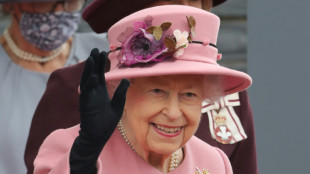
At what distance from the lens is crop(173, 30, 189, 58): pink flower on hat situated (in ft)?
9.89

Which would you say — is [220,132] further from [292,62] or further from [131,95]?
[131,95]

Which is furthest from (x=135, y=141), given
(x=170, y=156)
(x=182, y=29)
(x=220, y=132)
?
(x=220, y=132)

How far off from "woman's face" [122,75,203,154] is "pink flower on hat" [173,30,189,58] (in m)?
0.07

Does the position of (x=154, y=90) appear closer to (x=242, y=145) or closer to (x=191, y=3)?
(x=191, y=3)

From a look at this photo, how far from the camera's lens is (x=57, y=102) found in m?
3.99

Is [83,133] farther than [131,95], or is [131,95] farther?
[131,95]

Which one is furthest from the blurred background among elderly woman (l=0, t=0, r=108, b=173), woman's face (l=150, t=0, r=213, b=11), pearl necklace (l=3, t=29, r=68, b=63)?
pearl necklace (l=3, t=29, r=68, b=63)

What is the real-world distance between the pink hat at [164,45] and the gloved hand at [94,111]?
0.19 metres

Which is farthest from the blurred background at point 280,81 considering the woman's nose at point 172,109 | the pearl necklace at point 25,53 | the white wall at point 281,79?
the pearl necklace at point 25,53

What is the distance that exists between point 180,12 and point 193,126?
0.35m

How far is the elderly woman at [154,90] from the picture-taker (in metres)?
2.98

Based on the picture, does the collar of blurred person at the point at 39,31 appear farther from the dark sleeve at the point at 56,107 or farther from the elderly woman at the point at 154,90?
the elderly woman at the point at 154,90

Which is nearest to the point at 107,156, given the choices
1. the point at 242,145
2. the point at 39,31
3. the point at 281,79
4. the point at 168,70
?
the point at 168,70

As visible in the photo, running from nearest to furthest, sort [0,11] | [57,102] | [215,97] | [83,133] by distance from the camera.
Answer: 1. [83,133]
2. [215,97]
3. [57,102]
4. [0,11]
